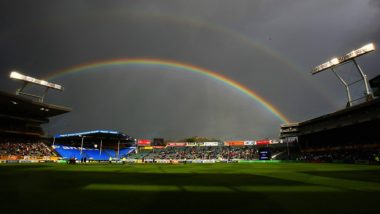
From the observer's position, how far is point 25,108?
8438 cm

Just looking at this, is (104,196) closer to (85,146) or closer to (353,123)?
(353,123)

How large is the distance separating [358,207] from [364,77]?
258ft

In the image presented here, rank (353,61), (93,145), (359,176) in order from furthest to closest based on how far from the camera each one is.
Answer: (93,145) < (353,61) < (359,176)

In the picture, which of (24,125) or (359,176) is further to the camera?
(24,125)

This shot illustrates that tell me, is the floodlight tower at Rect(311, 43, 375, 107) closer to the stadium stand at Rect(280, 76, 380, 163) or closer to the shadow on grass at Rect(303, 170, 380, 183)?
the stadium stand at Rect(280, 76, 380, 163)

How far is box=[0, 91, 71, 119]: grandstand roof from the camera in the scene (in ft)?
237

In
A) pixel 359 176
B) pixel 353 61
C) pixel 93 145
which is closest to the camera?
pixel 359 176

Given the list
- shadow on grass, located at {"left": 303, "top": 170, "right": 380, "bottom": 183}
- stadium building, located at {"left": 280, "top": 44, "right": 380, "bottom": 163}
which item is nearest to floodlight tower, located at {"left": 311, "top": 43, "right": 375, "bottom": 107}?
stadium building, located at {"left": 280, "top": 44, "right": 380, "bottom": 163}

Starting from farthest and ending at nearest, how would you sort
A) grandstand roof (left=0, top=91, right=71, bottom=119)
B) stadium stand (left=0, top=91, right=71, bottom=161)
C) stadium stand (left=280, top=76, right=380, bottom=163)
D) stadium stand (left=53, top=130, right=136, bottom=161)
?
stadium stand (left=53, top=130, right=136, bottom=161) < stadium stand (left=0, top=91, right=71, bottom=161) < grandstand roof (left=0, top=91, right=71, bottom=119) < stadium stand (left=280, top=76, right=380, bottom=163)

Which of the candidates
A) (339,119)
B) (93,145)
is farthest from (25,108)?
(339,119)

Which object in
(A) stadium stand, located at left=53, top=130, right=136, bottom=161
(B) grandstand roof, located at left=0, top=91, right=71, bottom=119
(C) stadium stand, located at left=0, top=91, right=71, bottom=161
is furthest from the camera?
(A) stadium stand, located at left=53, top=130, right=136, bottom=161

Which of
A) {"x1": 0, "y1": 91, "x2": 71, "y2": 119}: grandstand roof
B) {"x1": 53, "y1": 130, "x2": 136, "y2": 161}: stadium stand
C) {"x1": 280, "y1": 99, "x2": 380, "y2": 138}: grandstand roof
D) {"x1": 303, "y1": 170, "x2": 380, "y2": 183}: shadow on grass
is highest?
{"x1": 0, "y1": 91, "x2": 71, "y2": 119}: grandstand roof

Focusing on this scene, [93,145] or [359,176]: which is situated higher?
[93,145]

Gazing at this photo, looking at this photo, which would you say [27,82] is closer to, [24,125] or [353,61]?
[24,125]
